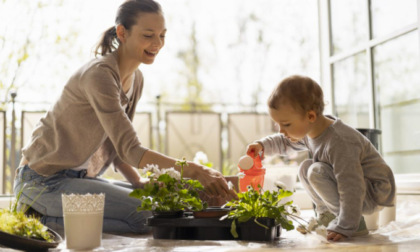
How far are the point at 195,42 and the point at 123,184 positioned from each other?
16.0 ft

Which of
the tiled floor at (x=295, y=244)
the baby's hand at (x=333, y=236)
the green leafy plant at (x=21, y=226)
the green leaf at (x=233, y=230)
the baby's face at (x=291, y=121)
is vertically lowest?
the tiled floor at (x=295, y=244)

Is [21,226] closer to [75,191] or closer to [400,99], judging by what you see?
[75,191]

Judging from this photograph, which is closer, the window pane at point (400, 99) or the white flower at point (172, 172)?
the white flower at point (172, 172)

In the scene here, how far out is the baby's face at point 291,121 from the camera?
5.32 feet

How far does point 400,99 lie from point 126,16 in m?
1.67

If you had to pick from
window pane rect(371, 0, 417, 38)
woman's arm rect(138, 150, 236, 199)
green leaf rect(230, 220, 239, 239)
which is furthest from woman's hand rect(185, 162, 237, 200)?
window pane rect(371, 0, 417, 38)

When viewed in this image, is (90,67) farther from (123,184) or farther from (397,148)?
(397,148)

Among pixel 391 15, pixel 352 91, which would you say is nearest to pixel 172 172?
pixel 391 15

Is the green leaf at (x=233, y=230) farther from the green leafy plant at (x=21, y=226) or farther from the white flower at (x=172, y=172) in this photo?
the green leafy plant at (x=21, y=226)

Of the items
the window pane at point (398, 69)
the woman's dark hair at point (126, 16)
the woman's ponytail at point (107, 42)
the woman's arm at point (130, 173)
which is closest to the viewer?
the woman's dark hair at point (126, 16)

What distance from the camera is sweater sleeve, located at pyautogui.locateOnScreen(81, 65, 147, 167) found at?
1725 millimetres

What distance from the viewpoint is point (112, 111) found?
177cm

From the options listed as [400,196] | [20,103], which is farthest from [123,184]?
[20,103]

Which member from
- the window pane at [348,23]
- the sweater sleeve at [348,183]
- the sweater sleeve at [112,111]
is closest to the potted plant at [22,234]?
the sweater sleeve at [112,111]
